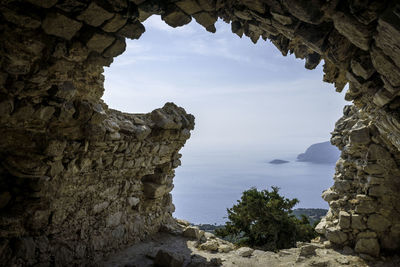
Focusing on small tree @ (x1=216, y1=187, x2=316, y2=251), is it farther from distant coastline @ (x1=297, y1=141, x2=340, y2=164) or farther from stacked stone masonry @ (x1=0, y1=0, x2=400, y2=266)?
distant coastline @ (x1=297, y1=141, x2=340, y2=164)

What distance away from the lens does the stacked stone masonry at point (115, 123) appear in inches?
127

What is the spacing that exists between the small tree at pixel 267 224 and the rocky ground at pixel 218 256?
4.92m

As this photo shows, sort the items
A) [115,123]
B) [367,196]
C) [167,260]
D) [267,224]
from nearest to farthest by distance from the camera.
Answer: [167,260] → [115,123] → [367,196] → [267,224]

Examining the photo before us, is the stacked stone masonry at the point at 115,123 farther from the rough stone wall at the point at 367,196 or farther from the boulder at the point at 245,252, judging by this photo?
the boulder at the point at 245,252

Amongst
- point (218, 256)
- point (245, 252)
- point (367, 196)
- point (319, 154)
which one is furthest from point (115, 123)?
point (319, 154)

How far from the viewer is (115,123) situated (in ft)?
19.8

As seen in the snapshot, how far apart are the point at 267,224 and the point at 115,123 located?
32.5 ft

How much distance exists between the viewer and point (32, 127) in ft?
14.2

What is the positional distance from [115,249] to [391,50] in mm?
7018

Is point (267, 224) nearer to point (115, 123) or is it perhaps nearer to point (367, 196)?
point (367, 196)

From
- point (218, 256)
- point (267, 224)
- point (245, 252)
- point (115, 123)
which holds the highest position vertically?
Answer: point (115, 123)

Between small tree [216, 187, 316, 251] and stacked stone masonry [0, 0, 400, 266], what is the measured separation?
4.86 meters

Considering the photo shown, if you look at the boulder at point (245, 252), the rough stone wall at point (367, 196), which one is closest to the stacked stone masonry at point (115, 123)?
the rough stone wall at point (367, 196)

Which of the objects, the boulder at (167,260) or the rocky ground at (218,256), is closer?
the boulder at (167,260)
